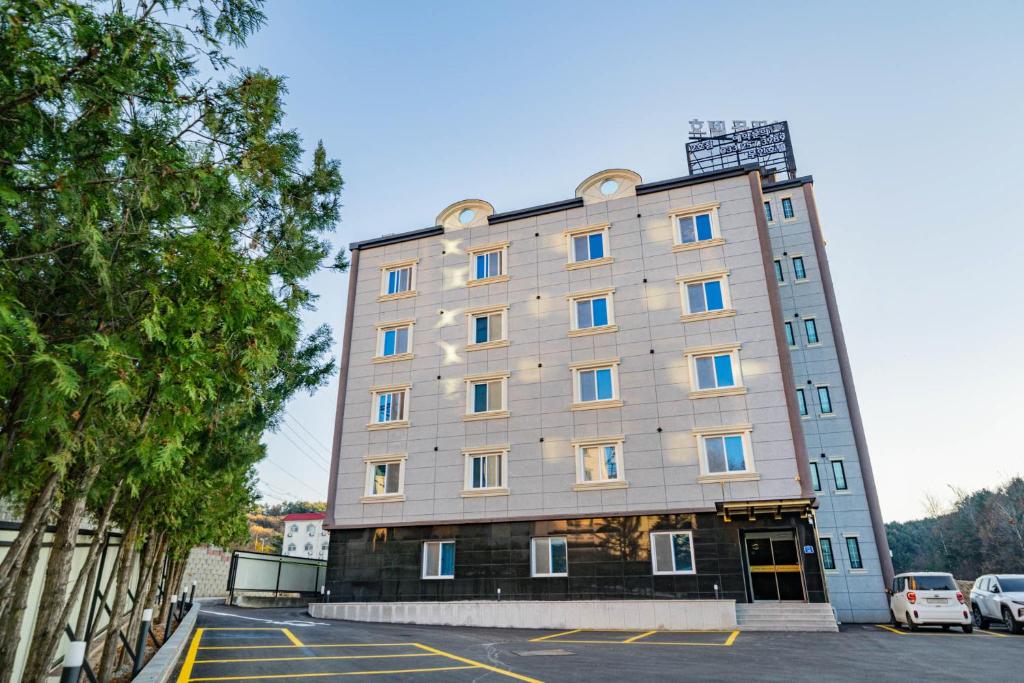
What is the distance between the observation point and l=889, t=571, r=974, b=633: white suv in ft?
55.3

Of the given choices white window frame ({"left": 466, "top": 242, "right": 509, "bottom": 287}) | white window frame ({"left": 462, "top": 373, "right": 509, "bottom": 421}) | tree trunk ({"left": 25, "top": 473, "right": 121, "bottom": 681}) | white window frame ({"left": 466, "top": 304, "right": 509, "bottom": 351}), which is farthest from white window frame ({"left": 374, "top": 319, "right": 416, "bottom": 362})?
tree trunk ({"left": 25, "top": 473, "right": 121, "bottom": 681})

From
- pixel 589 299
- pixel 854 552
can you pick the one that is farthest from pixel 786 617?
pixel 589 299

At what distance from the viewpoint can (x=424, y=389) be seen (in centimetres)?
2617

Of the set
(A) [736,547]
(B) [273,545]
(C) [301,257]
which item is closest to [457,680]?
(C) [301,257]

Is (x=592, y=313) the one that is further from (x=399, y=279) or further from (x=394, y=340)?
(x=399, y=279)

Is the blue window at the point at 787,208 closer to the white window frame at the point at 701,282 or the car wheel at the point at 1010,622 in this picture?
the white window frame at the point at 701,282

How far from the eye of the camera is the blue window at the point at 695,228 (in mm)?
24828

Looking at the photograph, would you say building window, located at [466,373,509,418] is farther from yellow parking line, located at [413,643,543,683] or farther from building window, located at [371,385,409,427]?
yellow parking line, located at [413,643,543,683]

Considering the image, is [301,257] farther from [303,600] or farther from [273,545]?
[273,545]

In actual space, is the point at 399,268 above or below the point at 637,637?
above

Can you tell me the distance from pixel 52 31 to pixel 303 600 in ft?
115

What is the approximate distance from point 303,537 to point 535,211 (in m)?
77.7

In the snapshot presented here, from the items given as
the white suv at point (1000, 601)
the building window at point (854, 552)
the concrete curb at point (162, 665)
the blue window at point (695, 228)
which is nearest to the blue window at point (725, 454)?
the white suv at point (1000, 601)

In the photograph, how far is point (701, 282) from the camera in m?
24.0
